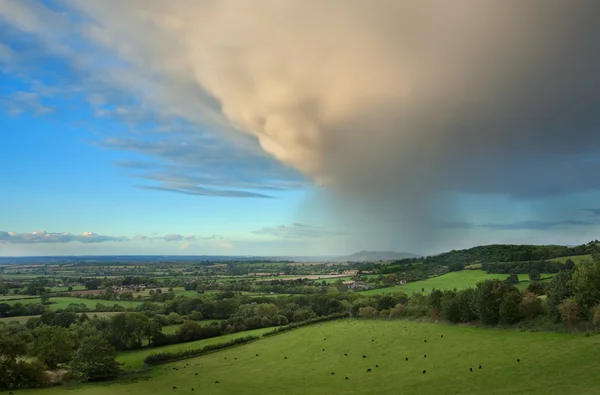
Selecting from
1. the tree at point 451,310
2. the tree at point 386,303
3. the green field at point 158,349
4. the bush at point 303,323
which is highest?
the tree at point 451,310

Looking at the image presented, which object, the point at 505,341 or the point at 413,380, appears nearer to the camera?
the point at 413,380

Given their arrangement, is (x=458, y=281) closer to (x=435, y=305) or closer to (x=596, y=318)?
(x=435, y=305)

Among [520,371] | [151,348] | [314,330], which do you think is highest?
[520,371]

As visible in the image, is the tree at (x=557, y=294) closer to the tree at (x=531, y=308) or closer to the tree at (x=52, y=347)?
the tree at (x=531, y=308)

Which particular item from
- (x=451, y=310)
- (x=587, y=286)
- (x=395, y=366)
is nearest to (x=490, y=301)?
(x=451, y=310)

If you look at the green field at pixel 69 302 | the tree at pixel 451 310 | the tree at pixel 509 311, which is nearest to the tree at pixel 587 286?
the tree at pixel 509 311

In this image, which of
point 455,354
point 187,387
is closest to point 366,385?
point 455,354

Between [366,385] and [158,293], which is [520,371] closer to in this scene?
[366,385]
